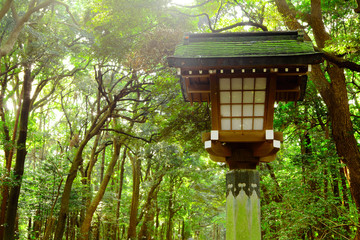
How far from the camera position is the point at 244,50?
4293 millimetres

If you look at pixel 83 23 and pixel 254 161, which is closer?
pixel 254 161

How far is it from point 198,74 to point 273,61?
1.05 m

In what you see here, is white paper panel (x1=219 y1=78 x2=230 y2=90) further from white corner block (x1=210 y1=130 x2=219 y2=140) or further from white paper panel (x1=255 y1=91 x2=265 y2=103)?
white corner block (x1=210 y1=130 x2=219 y2=140)

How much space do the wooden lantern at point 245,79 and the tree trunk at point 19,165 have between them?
6399 millimetres

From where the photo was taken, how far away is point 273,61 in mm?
4055

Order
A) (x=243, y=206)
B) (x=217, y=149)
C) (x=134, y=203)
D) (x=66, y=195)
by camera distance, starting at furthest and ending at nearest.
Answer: (x=134, y=203) → (x=66, y=195) → (x=217, y=149) → (x=243, y=206)

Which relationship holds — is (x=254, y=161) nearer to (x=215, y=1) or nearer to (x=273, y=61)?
(x=273, y=61)

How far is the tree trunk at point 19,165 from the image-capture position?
27.3 ft

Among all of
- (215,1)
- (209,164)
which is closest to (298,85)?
(215,1)

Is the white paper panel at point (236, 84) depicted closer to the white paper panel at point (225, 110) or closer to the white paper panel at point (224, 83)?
the white paper panel at point (224, 83)

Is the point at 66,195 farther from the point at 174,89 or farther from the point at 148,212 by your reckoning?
the point at 148,212

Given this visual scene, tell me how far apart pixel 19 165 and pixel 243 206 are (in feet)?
24.2

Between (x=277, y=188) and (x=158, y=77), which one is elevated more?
(x=158, y=77)

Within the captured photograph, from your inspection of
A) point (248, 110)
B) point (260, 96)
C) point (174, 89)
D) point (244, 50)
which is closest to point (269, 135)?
point (248, 110)
